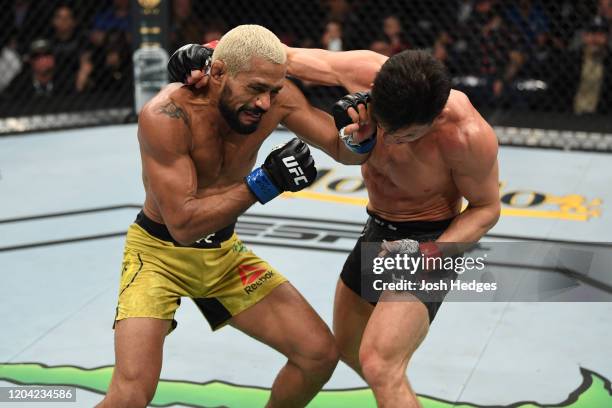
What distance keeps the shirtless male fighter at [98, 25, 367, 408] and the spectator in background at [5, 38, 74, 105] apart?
17.3ft

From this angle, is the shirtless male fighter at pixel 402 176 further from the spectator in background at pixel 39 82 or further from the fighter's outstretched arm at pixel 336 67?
the spectator in background at pixel 39 82

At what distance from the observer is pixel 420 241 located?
312cm

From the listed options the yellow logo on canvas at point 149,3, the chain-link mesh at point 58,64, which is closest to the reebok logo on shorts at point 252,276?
the yellow logo on canvas at point 149,3

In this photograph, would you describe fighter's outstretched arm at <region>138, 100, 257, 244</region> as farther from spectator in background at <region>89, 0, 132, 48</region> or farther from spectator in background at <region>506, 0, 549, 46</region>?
spectator in background at <region>89, 0, 132, 48</region>

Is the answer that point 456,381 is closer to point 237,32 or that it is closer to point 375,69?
point 375,69

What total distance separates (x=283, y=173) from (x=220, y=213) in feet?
0.75

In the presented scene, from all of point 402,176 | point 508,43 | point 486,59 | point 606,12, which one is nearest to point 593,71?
point 606,12

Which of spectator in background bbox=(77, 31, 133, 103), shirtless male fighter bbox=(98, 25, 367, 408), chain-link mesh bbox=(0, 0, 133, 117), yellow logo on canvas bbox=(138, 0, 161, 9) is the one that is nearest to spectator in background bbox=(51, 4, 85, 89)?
chain-link mesh bbox=(0, 0, 133, 117)

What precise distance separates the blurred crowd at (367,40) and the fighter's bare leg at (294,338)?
4.82 m

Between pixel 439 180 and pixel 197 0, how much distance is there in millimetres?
6030

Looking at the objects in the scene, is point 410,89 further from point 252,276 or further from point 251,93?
point 252,276

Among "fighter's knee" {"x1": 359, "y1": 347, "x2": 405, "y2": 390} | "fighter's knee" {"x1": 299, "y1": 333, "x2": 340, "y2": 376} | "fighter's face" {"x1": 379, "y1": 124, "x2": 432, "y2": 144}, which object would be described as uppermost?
"fighter's face" {"x1": 379, "y1": 124, "x2": 432, "y2": 144}

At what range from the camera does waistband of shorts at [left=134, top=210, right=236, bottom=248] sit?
3.09 metres

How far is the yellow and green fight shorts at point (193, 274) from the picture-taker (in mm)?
3012
